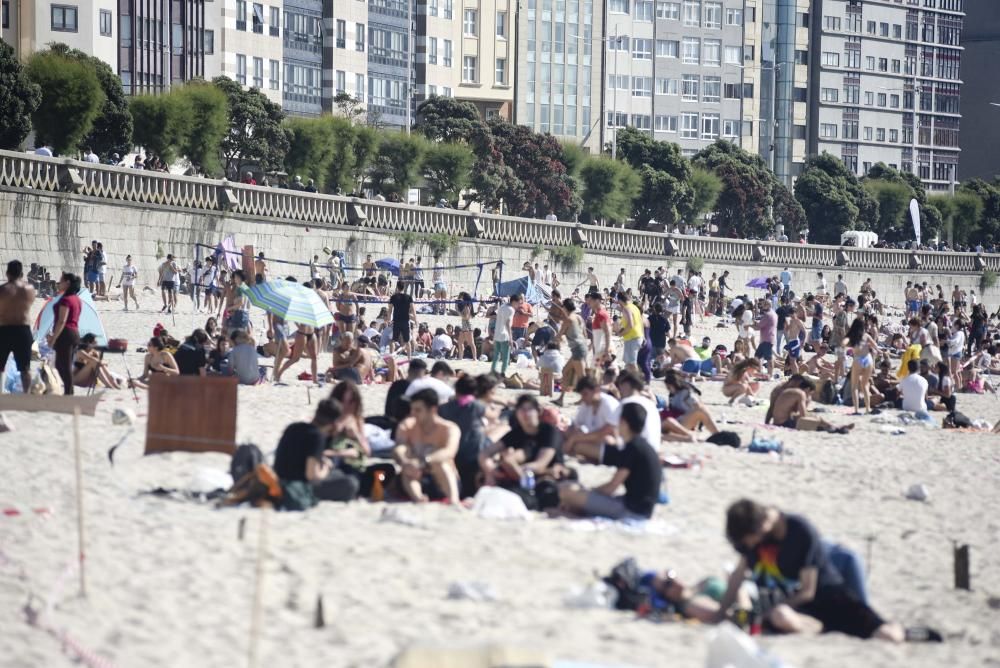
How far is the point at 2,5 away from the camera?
5675 cm

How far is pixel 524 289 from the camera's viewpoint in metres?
33.3

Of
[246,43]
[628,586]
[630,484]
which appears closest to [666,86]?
[246,43]

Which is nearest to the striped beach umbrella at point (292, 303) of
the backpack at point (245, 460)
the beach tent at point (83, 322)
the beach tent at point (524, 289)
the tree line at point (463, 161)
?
the beach tent at point (83, 322)

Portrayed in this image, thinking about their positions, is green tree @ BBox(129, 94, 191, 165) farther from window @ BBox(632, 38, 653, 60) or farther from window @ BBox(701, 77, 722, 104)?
window @ BBox(701, 77, 722, 104)

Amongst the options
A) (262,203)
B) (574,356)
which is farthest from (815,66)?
(574,356)

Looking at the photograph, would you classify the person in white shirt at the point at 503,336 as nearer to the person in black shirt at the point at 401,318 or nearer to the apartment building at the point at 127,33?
the person in black shirt at the point at 401,318

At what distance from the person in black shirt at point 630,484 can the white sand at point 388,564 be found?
0.87 feet

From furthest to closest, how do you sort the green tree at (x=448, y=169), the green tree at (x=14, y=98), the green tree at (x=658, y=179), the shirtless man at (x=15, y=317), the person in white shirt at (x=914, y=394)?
the green tree at (x=658, y=179), the green tree at (x=448, y=169), the green tree at (x=14, y=98), the person in white shirt at (x=914, y=394), the shirtless man at (x=15, y=317)

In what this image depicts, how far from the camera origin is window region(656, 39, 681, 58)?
9494cm

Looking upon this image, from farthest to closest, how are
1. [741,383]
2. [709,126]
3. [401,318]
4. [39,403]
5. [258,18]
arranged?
[709,126] → [258,18] → [401,318] → [741,383] → [39,403]

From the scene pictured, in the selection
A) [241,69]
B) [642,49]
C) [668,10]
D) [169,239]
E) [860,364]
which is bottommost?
[860,364]

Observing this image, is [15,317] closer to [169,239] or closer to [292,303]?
[292,303]

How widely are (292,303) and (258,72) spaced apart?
162 ft

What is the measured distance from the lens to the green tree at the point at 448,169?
5944cm
